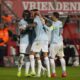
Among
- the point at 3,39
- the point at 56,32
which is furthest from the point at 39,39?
the point at 3,39

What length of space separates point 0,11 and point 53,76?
29.9ft

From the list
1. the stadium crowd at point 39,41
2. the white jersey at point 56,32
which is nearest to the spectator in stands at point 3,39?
the stadium crowd at point 39,41

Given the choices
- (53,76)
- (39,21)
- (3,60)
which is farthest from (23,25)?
(3,60)

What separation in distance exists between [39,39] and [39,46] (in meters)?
0.23

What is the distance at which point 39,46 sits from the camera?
1902 centimetres

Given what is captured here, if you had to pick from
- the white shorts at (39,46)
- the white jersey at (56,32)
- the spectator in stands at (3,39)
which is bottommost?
the spectator in stands at (3,39)

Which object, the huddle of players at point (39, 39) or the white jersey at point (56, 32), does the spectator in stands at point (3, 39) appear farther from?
the white jersey at point (56, 32)

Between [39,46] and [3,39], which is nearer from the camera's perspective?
[39,46]

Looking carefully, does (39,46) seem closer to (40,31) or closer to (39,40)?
(39,40)

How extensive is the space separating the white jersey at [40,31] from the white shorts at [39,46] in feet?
0.42

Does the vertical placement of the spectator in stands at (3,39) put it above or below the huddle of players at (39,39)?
below

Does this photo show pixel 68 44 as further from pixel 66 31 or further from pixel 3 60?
pixel 3 60

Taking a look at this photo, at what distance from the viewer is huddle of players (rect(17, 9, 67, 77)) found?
18969 mm

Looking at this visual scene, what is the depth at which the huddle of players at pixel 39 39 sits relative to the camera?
19.0m
